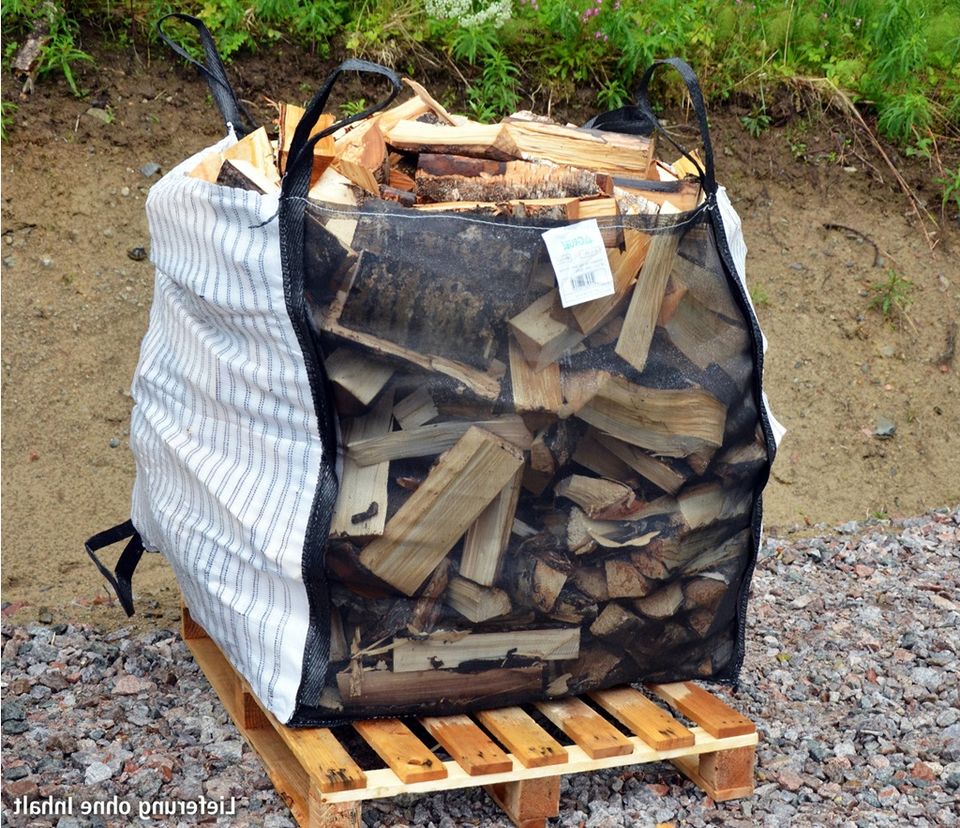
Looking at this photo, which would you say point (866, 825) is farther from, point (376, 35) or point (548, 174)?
point (376, 35)

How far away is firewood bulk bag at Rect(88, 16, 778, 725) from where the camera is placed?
2.08 meters

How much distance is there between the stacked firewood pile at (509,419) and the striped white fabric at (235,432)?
82 millimetres

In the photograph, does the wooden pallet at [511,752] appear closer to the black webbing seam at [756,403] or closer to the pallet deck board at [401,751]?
the pallet deck board at [401,751]

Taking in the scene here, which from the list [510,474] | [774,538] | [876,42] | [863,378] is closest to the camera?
[510,474]

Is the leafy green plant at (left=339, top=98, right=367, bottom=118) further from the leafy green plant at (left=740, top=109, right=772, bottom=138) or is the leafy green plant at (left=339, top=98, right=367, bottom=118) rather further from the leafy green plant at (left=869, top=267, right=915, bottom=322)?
the leafy green plant at (left=869, top=267, right=915, bottom=322)

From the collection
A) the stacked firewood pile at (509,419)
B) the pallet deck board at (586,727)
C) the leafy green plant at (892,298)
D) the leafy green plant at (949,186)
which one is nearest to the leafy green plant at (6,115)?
the stacked firewood pile at (509,419)

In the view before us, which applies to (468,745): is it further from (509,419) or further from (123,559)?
(123,559)

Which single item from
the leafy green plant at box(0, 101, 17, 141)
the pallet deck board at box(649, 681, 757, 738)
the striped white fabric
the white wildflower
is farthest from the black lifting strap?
the white wildflower

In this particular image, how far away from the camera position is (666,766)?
2561 mm

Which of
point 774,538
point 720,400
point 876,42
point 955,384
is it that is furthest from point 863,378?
point 720,400

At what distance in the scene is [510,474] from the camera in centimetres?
215

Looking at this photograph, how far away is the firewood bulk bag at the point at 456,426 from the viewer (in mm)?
2082

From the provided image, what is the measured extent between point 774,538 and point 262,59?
2.79m

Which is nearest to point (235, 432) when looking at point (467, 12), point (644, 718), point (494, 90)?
point (644, 718)
